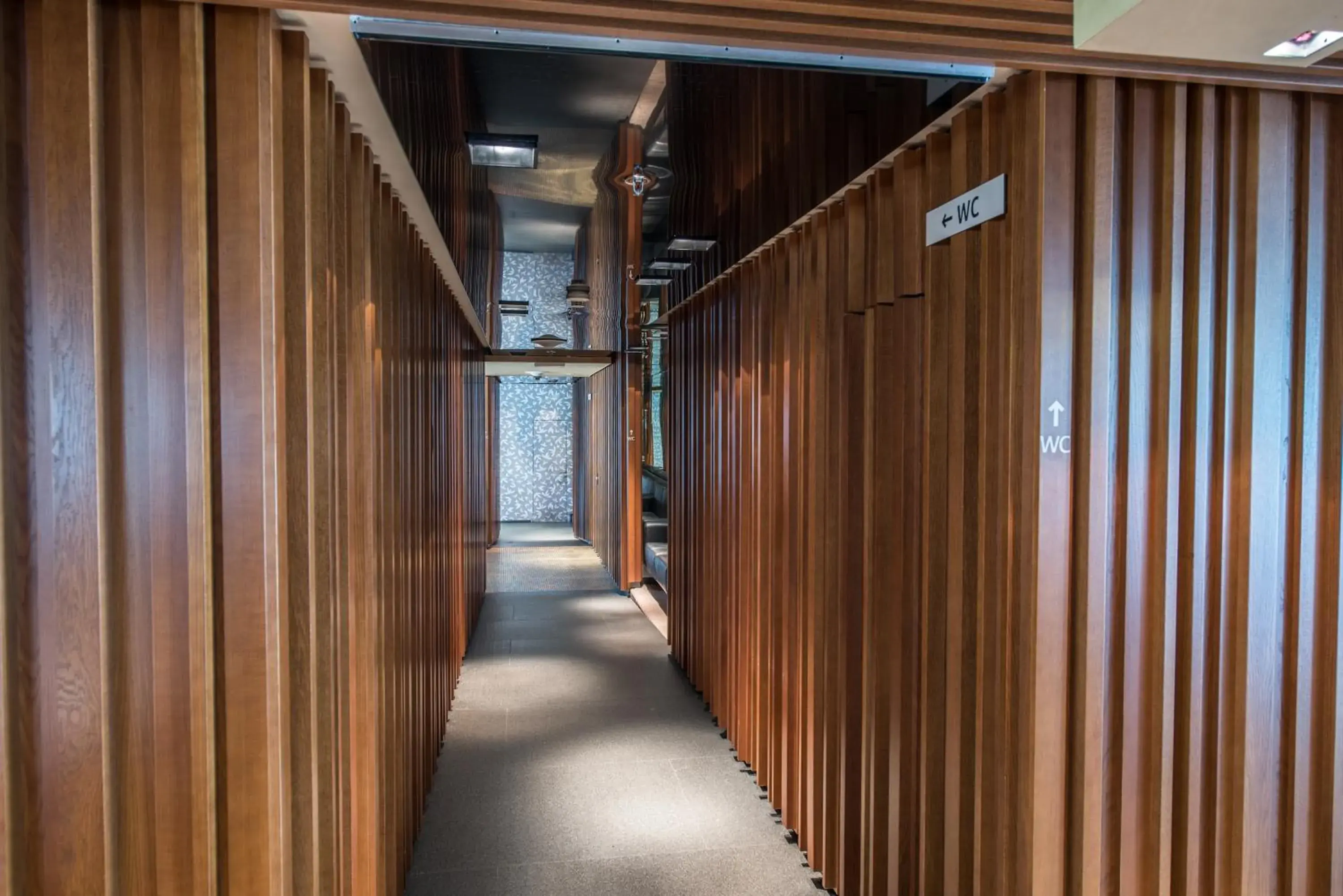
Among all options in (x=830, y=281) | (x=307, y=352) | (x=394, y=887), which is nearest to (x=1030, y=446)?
(x=830, y=281)

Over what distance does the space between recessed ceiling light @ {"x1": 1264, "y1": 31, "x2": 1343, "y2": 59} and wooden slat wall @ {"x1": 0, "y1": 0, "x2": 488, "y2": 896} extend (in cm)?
217

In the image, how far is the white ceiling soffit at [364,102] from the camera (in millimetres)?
1938

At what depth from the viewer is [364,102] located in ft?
8.07

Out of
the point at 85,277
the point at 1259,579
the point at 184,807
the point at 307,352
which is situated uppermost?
the point at 85,277

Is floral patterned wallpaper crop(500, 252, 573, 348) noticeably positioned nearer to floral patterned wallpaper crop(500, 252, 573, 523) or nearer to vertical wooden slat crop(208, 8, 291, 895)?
vertical wooden slat crop(208, 8, 291, 895)

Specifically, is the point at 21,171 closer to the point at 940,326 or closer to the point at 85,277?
the point at 85,277

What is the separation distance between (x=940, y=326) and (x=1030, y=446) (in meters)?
0.62

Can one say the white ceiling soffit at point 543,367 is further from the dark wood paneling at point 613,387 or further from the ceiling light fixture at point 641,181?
the ceiling light fixture at point 641,181

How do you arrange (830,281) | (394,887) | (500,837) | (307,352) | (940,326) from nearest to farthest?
(307,352) < (940,326) < (394,887) < (830,281) < (500,837)

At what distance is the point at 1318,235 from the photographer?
88.0 inches

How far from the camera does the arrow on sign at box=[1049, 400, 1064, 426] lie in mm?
2123

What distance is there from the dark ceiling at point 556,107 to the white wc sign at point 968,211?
97cm

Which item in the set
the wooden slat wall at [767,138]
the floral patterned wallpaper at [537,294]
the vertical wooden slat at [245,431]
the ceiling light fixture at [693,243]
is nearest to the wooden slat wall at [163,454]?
the vertical wooden slat at [245,431]

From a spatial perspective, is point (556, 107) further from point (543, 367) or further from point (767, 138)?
point (543, 367)
